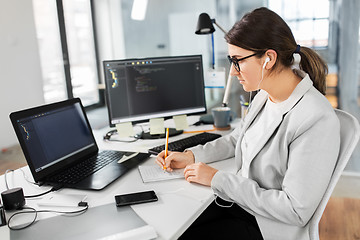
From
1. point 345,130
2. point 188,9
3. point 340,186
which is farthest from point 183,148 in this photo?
point 188,9

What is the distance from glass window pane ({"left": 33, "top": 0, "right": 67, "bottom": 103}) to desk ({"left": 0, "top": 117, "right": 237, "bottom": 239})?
2662mm

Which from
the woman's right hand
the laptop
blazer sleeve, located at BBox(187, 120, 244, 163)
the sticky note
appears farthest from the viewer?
the sticky note

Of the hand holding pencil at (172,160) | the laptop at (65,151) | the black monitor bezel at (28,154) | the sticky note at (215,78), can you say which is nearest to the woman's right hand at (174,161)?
the hand holding pencil at (172,160)

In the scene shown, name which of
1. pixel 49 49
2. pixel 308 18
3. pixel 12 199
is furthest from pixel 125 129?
pixel 49 49

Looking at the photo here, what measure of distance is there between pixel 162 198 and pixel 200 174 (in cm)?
17

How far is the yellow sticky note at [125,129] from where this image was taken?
1751mm

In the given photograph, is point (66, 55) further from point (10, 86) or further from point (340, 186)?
point (340, 186)

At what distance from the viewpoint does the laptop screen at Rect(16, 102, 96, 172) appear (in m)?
1.22

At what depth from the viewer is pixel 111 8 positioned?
3.75 meters

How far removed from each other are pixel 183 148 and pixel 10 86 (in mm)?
2476

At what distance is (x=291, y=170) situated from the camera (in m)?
1.00

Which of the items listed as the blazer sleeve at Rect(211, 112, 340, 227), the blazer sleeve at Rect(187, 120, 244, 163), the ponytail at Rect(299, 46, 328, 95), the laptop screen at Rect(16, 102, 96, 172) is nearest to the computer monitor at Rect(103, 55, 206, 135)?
the laptop screen at Rect(16, 102, 96, 172)

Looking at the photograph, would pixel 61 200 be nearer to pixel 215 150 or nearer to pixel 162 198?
pixel 162 198

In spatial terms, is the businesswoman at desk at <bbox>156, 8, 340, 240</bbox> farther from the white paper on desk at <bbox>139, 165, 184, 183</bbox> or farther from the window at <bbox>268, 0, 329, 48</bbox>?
the window at <bbox>268, 0, 329, 48</bbox>
